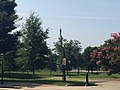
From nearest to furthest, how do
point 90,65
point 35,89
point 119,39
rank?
point 35,89, point 119,39, point 90,65

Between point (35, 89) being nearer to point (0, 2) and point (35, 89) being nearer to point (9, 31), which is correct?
point (9, 31)

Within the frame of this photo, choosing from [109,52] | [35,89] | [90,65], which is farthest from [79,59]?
[35,89]

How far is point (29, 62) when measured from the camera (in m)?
46.8

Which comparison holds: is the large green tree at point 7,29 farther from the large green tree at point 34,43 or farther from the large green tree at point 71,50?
the large green tree at point 71,50

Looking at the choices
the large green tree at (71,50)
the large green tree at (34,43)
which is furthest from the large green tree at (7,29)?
the large green tree at (71,50)

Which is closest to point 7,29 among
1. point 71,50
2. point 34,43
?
point 34,43

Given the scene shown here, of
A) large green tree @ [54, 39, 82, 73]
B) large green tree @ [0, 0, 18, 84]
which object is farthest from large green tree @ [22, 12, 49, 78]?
large green tree @ [54, 39, 82, 73]

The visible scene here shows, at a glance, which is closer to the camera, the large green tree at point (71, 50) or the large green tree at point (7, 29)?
the large green tree at point (7, 29)

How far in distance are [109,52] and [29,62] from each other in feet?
34.6

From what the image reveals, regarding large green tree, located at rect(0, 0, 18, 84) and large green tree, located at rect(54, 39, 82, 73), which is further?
large green tree, located at rect(54, 39, 82, 73)

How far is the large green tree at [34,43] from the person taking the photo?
1832 inches

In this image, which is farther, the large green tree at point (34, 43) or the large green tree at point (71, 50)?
the large green tree at point (71, 50)

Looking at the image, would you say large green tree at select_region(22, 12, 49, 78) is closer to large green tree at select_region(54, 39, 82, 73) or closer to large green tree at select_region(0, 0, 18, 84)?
large green tree at select_region(0, 0, 18, 84)

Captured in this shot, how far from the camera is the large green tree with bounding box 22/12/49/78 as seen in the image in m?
46.5
